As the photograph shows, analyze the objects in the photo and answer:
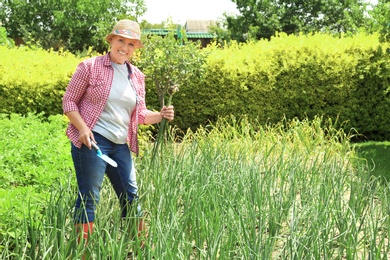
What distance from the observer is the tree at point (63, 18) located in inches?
1015

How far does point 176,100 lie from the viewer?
844cm

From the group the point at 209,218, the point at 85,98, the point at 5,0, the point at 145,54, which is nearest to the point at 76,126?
the point at 85,98

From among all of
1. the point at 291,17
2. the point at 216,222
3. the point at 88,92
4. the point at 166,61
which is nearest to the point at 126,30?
the point at 88,92

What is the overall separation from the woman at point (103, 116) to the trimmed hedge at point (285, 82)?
5142 mm

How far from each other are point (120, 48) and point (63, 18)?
80.4 feet

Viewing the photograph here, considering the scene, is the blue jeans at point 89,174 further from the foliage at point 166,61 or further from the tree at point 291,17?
the tree at point 291,17

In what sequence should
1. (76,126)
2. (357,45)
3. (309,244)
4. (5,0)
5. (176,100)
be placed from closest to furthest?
1. (309,244)
2. (76,126)
3. (176,100)
4. (357,45)
5. (5,0)

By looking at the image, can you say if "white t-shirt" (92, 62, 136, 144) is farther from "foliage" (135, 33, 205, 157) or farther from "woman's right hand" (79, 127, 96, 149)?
"foliage" (135, 33, 205, 157)

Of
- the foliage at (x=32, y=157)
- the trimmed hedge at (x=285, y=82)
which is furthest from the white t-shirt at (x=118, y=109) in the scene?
the trimmed hedge at (x=285, y=82)

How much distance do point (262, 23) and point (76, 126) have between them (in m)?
22.7

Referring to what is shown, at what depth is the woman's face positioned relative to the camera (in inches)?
119

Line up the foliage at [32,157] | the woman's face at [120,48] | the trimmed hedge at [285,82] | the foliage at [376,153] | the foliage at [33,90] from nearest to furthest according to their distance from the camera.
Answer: the woman's face at [120,48], the foliage at [32,157], the foliage at [376,153], the foliage at [33,90], the trimmed hedge at [285,82]

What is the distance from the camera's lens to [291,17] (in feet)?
83.5

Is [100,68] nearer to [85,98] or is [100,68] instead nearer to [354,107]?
[85,98]
